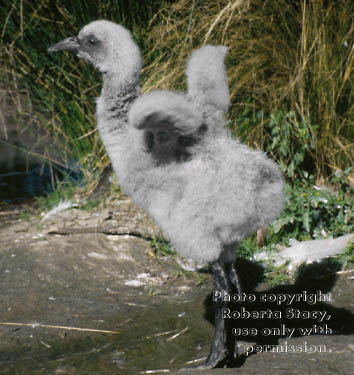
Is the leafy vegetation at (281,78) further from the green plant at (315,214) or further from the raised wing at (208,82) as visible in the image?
the raised wing at (208,82)

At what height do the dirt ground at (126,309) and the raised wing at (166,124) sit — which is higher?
the raised wing at (166,124)

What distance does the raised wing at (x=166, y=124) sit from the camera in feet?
8.29

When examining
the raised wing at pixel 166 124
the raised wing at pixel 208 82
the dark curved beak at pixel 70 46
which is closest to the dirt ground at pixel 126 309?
the raised wing at pixel 166 124

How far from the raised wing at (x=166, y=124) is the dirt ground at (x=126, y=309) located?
91 centimetres

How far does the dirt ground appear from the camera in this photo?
3004mm

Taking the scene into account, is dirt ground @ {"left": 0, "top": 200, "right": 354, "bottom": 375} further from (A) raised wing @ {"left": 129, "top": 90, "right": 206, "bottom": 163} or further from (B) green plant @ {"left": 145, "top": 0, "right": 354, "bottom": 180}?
(B) green plant @ {"left": 145, "top": 0, "right": 354, "bottom": 180}

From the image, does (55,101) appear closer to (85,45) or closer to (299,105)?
(299,105)

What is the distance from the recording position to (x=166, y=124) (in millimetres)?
2637

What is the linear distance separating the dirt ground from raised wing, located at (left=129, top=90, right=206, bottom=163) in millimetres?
905

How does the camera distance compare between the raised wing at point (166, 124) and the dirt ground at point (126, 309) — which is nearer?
the raised wing at point (166, 124)

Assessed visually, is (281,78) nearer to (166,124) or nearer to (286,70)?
(286,70)

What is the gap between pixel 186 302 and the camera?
3.83 m

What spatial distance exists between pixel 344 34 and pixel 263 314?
8.77ft

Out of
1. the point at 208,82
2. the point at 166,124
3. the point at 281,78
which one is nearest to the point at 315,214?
the point at 281,78
